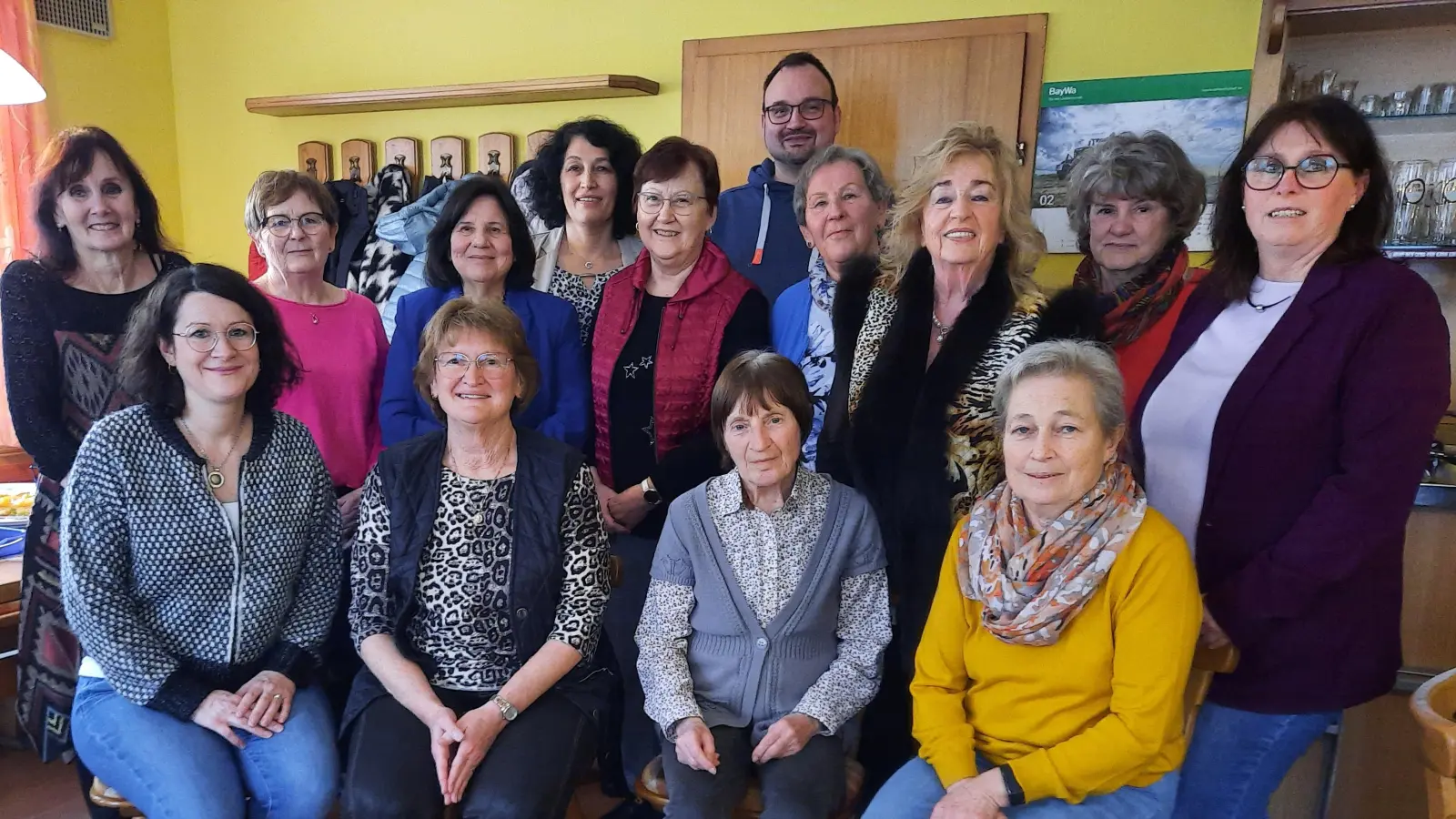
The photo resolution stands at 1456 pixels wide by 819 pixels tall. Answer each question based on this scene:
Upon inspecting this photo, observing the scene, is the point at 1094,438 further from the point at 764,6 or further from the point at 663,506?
the point at 764,6

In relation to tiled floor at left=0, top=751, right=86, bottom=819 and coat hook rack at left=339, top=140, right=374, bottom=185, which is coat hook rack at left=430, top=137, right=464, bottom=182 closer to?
coat hook rack at left=339, top=140, right=374, bottom=185

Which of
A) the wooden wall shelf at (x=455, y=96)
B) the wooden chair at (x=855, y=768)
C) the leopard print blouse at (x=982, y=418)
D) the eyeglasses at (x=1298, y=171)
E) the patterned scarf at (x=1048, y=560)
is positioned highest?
the wooden wall shelf at (x=455, y=96)

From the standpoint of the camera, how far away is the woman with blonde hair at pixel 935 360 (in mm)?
1613

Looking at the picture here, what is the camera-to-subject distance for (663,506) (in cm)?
202

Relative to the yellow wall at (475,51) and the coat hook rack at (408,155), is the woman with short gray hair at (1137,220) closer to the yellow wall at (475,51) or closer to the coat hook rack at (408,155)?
the yellow wall at (475,51)

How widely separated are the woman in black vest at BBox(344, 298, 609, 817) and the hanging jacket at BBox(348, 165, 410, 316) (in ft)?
4.31

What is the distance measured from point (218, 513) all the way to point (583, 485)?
0.65 metres

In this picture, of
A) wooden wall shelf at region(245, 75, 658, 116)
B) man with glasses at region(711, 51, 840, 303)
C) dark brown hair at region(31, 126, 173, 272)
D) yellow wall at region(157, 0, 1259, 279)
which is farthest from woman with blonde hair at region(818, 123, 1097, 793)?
wooden wall shelf at region(245, 75, 658, 116)

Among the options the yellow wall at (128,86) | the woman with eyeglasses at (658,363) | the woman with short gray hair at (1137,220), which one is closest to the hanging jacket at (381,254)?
the yellow wall at (128,86)

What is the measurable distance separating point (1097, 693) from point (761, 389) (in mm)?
749

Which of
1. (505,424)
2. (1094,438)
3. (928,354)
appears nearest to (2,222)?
(505,424)

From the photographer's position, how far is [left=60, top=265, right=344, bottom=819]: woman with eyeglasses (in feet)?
4.98

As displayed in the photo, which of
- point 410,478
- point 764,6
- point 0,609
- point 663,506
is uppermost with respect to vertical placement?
point 764,6

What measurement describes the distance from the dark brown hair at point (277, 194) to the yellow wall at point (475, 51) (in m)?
1.92
